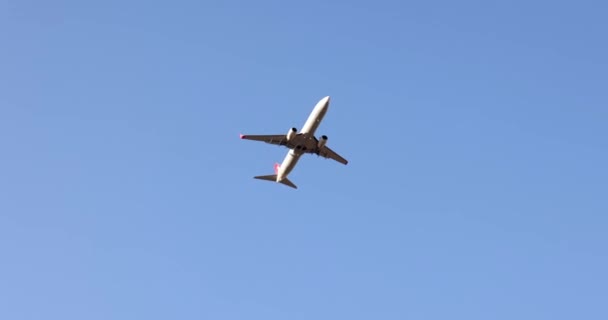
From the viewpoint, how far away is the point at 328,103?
133 m

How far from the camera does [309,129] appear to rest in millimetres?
137000

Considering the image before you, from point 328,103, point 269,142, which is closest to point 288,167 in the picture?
point 269,142

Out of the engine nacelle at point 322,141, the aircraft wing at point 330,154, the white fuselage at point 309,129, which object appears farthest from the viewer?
the aircraft wing at point 330,154

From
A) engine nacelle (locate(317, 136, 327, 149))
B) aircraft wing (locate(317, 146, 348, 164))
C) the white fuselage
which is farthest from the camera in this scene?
aircraft wing (locate(317, 146, 348, 164))

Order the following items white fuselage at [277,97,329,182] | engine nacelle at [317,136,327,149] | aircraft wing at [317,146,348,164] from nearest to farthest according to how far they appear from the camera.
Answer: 1. white fuselage at [277,97,329,182]
2. engine nacelle at [317,136,327,149]
3. aircraft wing at [317,146,348,164]

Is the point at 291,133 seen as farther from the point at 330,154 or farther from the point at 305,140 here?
the point at 330,154

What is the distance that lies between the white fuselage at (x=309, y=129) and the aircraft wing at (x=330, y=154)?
3463mm

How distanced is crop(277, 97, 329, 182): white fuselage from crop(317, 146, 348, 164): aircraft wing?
3.46 m

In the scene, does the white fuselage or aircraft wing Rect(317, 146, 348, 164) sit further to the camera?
aircraft wing Rect(317, 146, 348, 164)

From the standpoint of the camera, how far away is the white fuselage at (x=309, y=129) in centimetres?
13388

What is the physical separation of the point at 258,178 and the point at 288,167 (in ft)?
40.0

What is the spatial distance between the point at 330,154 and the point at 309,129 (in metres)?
10.2

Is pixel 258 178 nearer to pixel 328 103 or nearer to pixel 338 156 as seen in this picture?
pixel 338 156

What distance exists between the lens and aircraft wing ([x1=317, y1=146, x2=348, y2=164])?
143500 mm
